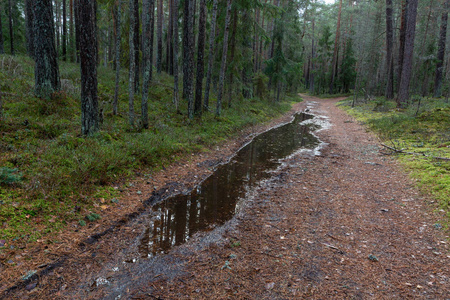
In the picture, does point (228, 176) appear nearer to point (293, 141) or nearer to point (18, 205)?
point (18, 205)

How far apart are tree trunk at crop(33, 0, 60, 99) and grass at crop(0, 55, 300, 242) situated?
428 mm

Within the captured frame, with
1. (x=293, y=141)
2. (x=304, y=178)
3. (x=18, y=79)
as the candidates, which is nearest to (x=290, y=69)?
(x=293, y=141)

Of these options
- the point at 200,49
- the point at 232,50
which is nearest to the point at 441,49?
the point at 232,50

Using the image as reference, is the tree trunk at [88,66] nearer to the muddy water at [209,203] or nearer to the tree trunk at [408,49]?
the muddy water at [209,203]

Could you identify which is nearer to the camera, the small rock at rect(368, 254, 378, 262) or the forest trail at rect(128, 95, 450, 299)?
the forest trail at rect(128, 95, 450, 299)

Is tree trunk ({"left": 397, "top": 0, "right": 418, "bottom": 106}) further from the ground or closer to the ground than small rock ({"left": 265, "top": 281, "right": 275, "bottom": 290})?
further from the ground

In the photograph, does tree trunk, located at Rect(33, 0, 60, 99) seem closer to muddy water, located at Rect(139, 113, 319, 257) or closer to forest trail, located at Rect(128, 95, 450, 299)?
muddy water, located at Rect(139, 113, 319, 257)

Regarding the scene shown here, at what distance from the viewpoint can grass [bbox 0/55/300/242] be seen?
13.8 feet

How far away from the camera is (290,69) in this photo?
26328mm

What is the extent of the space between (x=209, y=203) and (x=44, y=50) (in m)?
8.33

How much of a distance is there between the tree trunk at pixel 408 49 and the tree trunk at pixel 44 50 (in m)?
20.7

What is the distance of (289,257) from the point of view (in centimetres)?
390

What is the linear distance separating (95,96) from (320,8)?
2475 inches

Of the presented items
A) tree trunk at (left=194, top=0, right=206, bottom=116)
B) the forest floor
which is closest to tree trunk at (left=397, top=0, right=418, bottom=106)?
tree trunk at (left=194, top=0, right=206, bottom=116)
